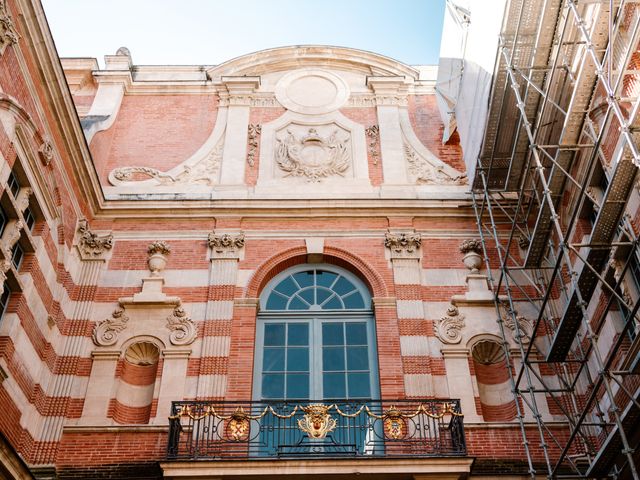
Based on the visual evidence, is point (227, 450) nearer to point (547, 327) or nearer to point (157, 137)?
point (547, 327)

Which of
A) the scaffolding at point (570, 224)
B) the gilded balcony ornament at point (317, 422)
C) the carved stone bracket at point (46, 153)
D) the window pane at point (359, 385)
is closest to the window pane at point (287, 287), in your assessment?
the window pane at point (359, 385)

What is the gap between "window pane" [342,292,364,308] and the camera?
12625 mm

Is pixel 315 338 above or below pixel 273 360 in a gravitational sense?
above

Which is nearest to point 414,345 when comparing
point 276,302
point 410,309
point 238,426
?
point 410,309

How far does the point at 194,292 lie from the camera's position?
12469 mm

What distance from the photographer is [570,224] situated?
877 centimetres

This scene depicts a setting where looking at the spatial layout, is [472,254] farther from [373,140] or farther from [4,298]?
[4,298]

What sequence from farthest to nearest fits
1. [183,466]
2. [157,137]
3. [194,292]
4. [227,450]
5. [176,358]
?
[157,137]
[194,292]
[176,358]
[227,450]
[183,466]

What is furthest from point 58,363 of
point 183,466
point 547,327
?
point 547,327

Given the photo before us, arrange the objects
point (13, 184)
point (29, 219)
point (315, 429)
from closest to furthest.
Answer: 1. point (315, 429)
2. point (13, 184)
3. point (29, 219)

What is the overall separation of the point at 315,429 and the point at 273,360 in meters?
1.98

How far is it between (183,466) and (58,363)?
306 centimetres

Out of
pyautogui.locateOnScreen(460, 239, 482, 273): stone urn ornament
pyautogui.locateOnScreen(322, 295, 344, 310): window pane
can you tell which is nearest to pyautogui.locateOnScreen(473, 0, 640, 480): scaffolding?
pyautogui.locateOnScreen(460, 239, 482, 273): stone urn ornament

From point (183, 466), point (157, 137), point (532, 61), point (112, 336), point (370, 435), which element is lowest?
point (183, 466)
